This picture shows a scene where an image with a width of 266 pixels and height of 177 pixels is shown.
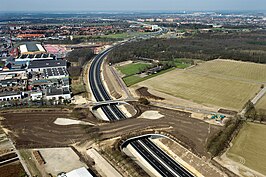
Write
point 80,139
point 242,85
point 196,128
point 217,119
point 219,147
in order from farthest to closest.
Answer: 1. point 242,85
2. point 217,119
3. point 196,128
4. point 80,139
5. point 219,147

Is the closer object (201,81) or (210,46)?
(201,81)

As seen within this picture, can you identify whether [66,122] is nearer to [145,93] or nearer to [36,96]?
[36,96]

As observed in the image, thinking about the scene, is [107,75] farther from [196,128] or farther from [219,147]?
[219,147]

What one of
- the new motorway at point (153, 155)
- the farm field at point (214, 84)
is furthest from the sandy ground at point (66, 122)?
the farm field at point (214, 84)

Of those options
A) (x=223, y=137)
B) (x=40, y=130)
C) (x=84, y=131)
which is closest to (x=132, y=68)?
(x=84, y=131)

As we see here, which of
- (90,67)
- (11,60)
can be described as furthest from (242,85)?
(11,60)

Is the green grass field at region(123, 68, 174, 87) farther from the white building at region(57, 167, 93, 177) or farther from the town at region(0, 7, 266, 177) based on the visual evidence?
the white building at region(57, 167, 93, 177)
